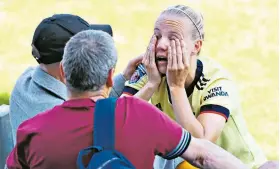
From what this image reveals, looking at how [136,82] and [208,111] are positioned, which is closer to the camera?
[208,111]

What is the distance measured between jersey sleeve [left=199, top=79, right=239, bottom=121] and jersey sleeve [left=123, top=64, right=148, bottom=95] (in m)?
0.43

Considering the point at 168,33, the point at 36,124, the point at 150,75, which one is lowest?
the point at 36,124

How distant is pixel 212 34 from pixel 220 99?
6.29m

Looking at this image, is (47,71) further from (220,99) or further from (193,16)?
(220,99)

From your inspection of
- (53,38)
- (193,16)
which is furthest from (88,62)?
(193,16)

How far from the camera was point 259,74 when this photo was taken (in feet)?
29.1

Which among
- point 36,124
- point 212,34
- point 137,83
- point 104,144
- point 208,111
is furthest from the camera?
point 212,34

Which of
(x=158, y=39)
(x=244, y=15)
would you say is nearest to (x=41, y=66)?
(x=158, y=39)

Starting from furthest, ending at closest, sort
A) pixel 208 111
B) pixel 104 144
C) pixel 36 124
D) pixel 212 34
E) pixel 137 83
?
pixel 212 34
pixel 137 83
pixel 208 111
pixel 36 124
pixel 104 144

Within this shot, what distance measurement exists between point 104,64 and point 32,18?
313 inches

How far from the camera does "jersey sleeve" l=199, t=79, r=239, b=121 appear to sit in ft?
12.5

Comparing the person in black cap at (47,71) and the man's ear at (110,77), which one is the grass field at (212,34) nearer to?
the person in black cap at (47,71)

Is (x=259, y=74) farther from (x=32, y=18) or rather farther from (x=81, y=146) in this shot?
(x=81, y=146)

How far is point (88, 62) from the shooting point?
2.99 meters
